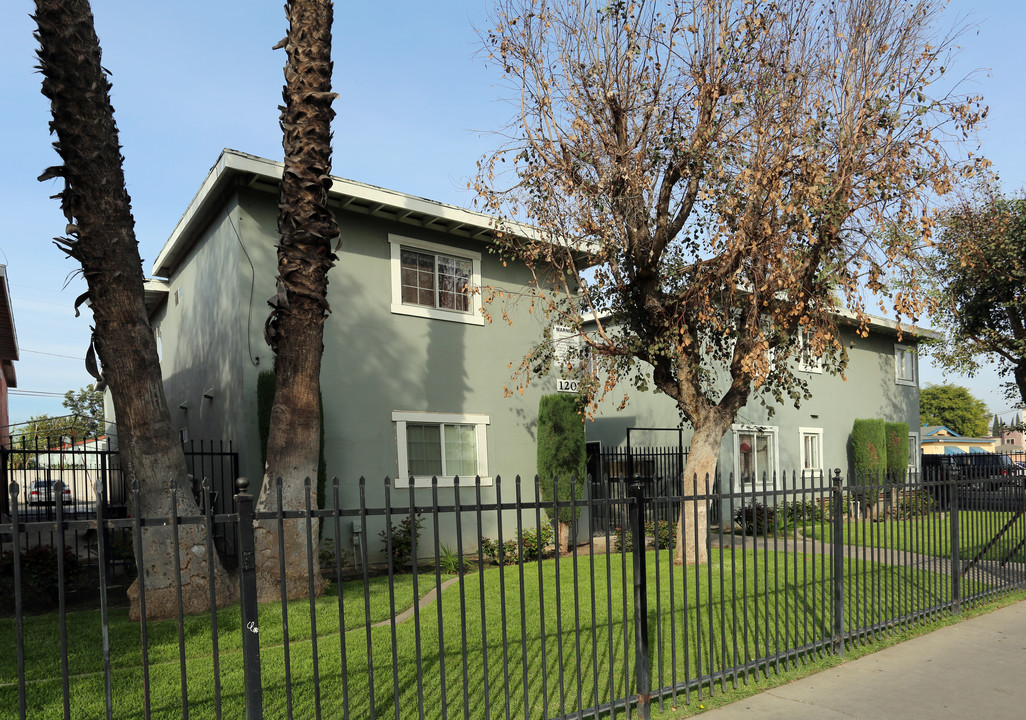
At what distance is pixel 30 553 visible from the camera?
9.70 metres

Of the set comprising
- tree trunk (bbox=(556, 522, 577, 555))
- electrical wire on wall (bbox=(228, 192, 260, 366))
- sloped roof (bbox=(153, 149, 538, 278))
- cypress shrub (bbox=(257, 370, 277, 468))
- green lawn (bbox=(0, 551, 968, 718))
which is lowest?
tree trunk (bbox=(556, 522, 577, 555))

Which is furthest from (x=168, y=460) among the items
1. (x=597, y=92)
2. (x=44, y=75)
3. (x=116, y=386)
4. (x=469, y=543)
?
(x=597, y=92)

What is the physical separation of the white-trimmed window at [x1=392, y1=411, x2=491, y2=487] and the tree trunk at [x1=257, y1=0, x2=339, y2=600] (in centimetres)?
381

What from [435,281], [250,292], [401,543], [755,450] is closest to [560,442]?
→ [401,543]

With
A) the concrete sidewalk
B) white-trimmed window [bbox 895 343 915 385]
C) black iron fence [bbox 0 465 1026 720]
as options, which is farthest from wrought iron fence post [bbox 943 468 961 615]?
white-trimmed window [bbox 895 343 915 385]

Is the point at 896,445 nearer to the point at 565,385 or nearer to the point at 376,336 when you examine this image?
the point at 565,385

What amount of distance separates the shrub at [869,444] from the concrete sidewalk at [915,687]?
16.1 meters

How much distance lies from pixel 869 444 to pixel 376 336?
16.8 meters

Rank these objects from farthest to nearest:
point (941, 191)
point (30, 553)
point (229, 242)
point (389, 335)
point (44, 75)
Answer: point (389, 335)
point (229, 242)
point (941, 191)
point (30, 553)
point (44, 75)

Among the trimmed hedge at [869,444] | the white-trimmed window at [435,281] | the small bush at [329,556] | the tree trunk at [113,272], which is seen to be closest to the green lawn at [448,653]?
the tree trunk at [113,272]

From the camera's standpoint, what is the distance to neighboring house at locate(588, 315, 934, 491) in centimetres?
2033

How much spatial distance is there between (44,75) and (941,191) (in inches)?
447

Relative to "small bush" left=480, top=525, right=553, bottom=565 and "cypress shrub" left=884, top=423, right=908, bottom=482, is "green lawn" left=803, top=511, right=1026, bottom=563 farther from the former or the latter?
"cypress shrub" left=884, top=423, right=908, bottom=482

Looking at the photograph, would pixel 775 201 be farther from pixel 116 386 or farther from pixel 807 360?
pixel 116 386
